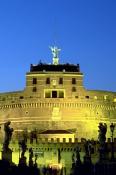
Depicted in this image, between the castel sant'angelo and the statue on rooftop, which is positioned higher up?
the statue on rooftop

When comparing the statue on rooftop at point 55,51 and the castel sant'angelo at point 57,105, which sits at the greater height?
the statue on rooftop at point 55,51

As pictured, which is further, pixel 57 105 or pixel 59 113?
pixel 59 113

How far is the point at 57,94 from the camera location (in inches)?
4562

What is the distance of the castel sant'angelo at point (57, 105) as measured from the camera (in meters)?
115

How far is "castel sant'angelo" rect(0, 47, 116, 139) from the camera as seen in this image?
115m

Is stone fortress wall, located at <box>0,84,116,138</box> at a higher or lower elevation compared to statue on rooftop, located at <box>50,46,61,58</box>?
lower

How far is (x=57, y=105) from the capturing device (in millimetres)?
115000

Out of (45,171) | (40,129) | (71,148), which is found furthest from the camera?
(40,129)

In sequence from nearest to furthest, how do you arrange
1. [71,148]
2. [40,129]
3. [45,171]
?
[45,171] → [71,148] → [40,129]

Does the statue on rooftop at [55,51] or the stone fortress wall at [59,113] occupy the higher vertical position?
the statue on rooftop at [55,51]

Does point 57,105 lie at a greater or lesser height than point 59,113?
greater

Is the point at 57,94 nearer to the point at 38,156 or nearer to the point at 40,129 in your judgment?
the point at 40,129

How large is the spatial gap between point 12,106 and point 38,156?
826 inches

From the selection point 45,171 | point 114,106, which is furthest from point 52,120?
point 45,171
